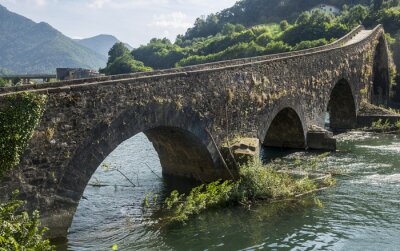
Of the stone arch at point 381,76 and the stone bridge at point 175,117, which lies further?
the stone arch at point 381,76

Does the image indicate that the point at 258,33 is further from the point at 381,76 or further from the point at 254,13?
the point at 381,76

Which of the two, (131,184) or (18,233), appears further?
(131,184)

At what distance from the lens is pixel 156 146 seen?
19172 millimetres

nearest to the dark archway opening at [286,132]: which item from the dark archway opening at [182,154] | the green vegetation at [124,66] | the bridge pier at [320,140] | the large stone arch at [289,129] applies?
the large stone arch at [289,129]

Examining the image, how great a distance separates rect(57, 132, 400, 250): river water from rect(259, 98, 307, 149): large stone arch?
5524 millimetres

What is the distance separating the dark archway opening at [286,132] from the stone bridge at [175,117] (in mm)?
54

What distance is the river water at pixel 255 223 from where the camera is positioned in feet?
40.6

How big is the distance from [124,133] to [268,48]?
59711 mm

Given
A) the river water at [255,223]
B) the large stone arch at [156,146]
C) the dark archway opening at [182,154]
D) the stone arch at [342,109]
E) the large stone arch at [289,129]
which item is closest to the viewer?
the large stone arch at [156,146]

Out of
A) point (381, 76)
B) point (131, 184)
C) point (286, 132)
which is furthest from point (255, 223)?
point (381, 76)

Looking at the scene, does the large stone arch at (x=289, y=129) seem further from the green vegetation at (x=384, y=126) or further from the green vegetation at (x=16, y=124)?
the green vegetation at (x=16, y=124)

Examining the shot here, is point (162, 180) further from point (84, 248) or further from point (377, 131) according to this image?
point (377, 131)

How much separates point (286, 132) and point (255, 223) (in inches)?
512

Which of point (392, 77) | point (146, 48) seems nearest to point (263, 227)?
point (392, 77)
